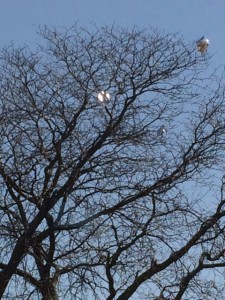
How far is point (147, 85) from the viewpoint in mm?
19672

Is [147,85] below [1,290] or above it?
above

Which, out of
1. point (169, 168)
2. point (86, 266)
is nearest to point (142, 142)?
point (169, 168)

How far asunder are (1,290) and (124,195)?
72.6 inches

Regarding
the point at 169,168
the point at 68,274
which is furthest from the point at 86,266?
the point at 169,168

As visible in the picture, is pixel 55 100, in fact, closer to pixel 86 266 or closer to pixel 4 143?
pixel 4 143

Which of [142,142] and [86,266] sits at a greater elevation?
[142,142]

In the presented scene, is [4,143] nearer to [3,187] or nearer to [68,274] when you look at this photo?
[3,187]

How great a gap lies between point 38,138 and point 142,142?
1239mm

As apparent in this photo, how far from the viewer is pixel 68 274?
19234 millimetres

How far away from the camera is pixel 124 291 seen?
19109mm

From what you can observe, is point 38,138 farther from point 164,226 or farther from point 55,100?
point 164,226

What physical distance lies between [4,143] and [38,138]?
47 centimetres

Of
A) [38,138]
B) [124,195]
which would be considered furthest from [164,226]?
[38,138]

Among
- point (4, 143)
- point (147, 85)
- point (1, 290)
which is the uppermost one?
point (147, 85)
